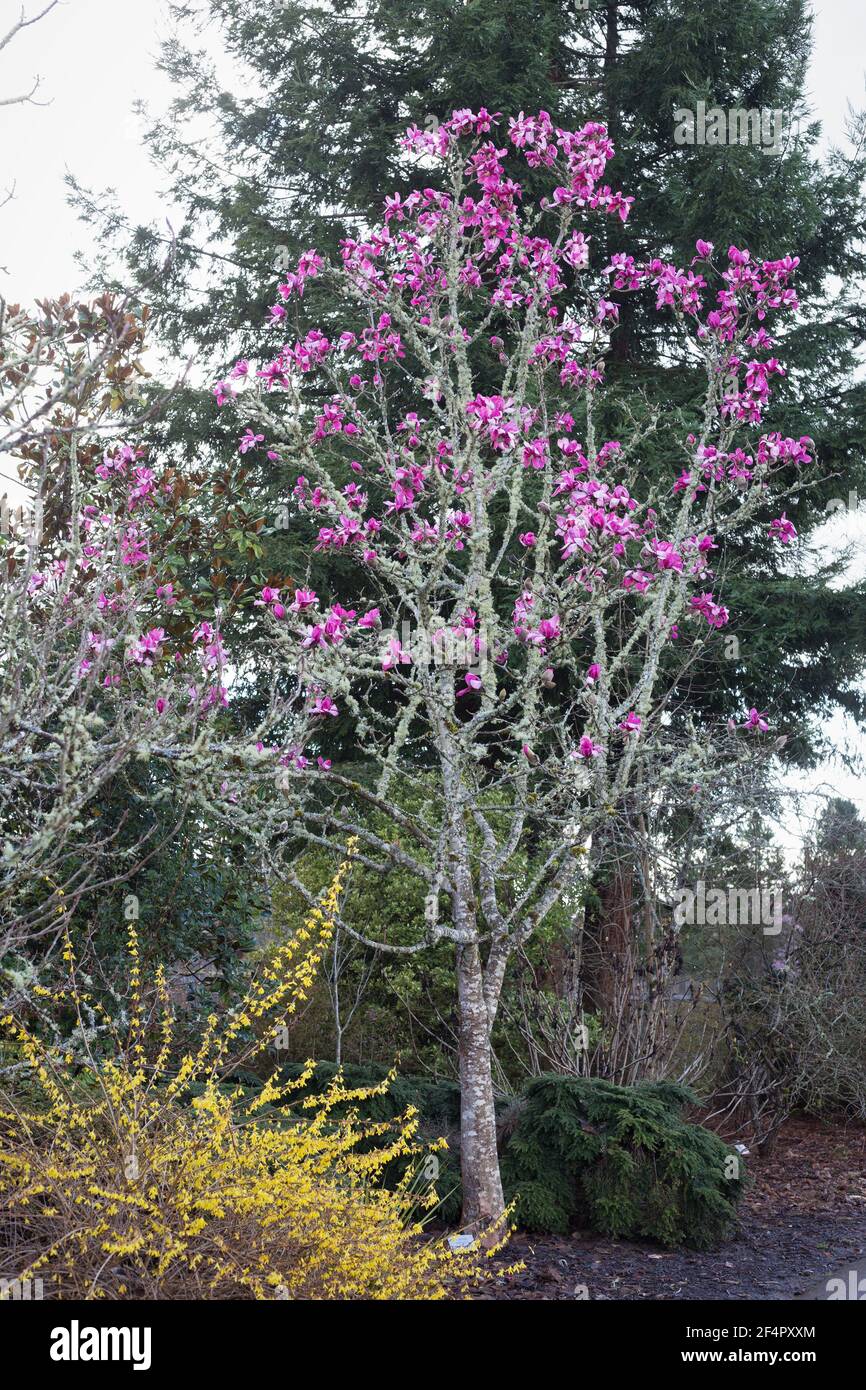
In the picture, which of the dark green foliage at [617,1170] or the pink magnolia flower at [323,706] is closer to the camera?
the pink magnolia flower at [323,706]

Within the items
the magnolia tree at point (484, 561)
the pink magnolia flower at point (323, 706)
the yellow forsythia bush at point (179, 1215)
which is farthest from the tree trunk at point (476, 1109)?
the pink magnolia flower at point (323, 706)

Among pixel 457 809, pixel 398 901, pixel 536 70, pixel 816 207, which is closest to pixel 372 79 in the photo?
pixel 536 70

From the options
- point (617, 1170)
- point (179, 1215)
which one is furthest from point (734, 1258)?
point (179, 1215)

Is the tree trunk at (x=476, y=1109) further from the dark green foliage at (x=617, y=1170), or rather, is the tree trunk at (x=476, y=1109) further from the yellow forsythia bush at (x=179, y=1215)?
the yellow forsythia bush at (x=179, y=1215)

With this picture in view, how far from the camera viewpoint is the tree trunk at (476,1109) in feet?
19.0

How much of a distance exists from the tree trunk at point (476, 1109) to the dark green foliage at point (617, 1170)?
0.28m

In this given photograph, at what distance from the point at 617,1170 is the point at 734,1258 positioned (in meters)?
0.69

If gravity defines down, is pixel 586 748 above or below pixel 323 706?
below

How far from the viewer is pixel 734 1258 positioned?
588cm

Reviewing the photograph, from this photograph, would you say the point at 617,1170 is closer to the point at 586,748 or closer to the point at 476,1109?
the point at 476,1109

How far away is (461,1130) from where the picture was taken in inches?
238

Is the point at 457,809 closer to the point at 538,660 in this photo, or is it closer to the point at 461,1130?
the point at 538,660

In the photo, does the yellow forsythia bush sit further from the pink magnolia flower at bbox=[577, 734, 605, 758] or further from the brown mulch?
the pink magnolia flower at bbox=[577, 734, 605, 758]

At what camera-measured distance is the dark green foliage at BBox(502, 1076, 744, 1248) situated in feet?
19.6
